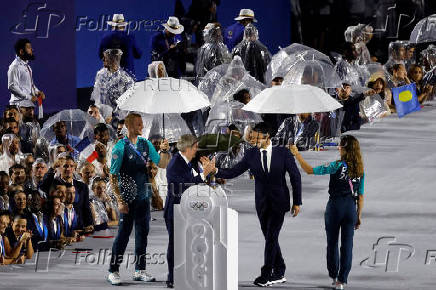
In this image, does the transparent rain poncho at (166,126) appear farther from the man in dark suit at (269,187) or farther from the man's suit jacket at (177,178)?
the man's suit jacket at (177,178)

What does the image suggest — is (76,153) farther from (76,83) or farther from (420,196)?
(76,83)

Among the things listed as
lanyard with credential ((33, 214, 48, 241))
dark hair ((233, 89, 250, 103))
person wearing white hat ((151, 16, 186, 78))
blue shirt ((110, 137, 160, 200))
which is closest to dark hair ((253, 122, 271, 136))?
blue shirt ((110, 137, 160, 200))

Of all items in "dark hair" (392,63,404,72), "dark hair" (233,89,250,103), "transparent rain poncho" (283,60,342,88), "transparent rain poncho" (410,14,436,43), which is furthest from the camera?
"transparent rain poncho" (410,14,436,43)

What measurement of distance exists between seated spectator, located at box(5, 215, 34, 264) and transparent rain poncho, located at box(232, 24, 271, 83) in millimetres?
8158

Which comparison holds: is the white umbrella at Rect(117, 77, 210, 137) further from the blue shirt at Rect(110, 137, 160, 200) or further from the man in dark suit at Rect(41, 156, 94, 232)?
the blue shirt at Rect(110, 137, 160, 200)

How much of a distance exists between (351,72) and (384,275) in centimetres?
781

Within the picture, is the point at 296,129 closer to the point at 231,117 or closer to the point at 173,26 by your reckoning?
the point at 231,117

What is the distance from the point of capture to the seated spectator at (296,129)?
19.4m

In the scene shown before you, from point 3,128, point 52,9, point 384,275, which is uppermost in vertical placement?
point 52,9

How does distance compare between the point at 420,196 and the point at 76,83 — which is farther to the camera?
the point at 76,83

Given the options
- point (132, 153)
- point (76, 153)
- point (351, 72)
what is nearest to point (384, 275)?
point (132, 153)

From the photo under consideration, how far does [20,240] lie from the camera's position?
14.7m

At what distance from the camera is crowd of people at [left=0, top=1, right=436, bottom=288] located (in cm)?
1368

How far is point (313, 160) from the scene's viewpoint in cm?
1961
